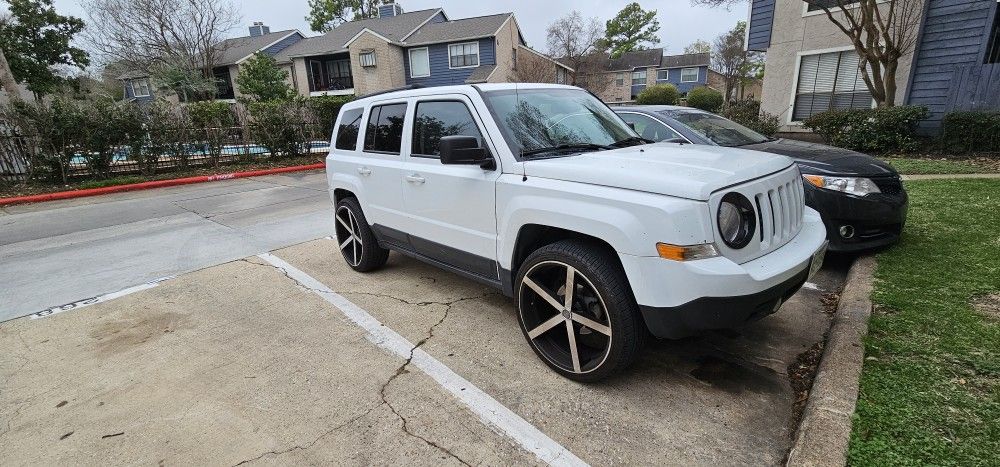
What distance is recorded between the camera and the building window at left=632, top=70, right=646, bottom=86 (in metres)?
52.6

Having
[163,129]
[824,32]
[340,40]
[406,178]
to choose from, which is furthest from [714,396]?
[340,40]

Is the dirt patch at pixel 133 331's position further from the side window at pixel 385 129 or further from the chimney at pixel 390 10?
the chimney at pixel 390 10

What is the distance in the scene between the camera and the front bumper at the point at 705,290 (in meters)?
2.28

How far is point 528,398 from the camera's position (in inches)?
110

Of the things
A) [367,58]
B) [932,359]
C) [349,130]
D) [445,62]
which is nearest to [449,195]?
[349,130]

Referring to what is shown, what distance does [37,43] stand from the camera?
29.7 metres

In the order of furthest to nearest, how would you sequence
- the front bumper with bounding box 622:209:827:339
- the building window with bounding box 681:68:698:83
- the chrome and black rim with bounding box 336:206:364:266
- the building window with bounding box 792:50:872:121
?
1. the building window with bounding box 681:68:698:83
2. the building window with bounding box 792:50:872:121
3. the chrome and black rim with bounding box 336:206:364:266
4. the front bumper with bounding box 622:209:827:339

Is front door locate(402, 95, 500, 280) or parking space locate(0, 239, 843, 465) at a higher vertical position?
front door locate(402, 95, 500, 280)

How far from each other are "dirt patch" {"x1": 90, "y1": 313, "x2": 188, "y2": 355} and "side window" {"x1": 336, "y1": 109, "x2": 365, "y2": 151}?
2.17m

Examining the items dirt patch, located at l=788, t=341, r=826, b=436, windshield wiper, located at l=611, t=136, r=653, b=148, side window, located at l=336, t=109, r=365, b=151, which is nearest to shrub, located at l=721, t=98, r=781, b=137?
windshield wiper, located at l=611, t=136, r=653, b=148

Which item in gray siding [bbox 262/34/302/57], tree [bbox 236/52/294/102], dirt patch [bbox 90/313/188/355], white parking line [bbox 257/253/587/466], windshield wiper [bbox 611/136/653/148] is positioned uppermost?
gray siding [bbox 262/34/302/57]

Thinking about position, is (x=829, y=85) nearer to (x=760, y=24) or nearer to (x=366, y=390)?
(x=760, y=24)

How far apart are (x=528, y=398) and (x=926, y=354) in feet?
7.62

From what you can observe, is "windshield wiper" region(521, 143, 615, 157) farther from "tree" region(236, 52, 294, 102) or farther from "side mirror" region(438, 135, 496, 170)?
"tree" region(236, 52, 294, 102)
